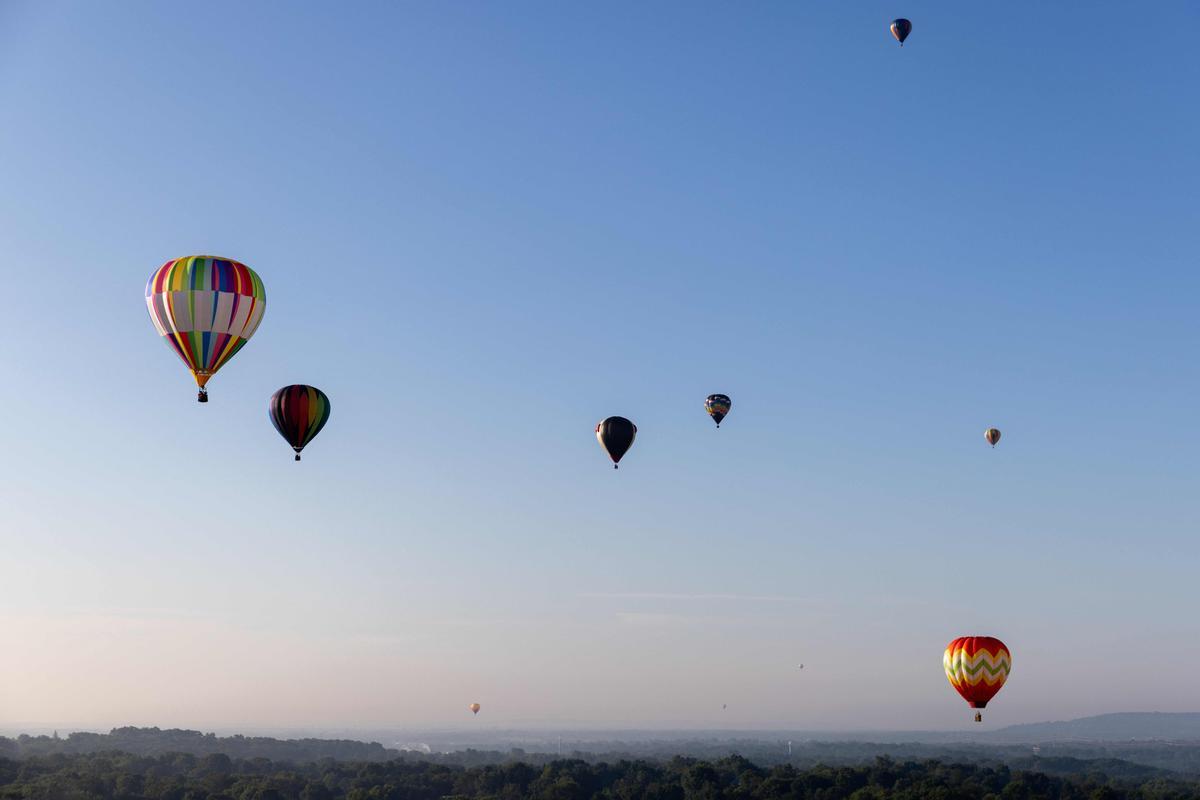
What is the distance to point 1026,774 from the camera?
516 feet

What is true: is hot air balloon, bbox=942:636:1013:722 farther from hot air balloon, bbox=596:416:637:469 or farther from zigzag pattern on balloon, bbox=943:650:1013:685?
hot air balloon, bbox=596:416:637:469

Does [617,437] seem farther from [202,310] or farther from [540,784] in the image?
[540,784]

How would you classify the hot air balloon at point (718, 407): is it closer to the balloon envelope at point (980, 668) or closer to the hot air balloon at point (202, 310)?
the balloon envelope at point (980, 668)

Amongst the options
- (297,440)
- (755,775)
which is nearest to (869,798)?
(755,775)

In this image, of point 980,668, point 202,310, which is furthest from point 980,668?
point 202,310

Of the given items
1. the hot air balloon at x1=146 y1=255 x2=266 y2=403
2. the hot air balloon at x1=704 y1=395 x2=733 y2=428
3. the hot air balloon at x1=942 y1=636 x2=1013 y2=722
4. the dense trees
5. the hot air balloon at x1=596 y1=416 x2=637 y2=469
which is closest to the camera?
the hot air balloon at x1=146 y1=255 x2=266 y2=403

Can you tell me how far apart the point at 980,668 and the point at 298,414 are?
39078 millimetres

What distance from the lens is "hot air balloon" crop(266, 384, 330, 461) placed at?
62.4 m

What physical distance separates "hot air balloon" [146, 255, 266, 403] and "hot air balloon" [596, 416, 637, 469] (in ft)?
97.7

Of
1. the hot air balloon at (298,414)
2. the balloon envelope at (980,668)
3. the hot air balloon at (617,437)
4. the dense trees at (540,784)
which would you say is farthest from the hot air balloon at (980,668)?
the dense trees at (540,784)

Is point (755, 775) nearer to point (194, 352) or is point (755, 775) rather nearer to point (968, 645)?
point (968, 645)

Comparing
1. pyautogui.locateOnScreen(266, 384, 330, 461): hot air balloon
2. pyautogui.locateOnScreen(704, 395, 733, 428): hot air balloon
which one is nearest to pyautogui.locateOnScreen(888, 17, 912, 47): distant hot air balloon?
pyautogui.locateOnScreen(704, 395, 733, 428): hot air balloon

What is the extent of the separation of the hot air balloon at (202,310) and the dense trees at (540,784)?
7940 cm

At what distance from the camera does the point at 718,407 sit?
316 ft
